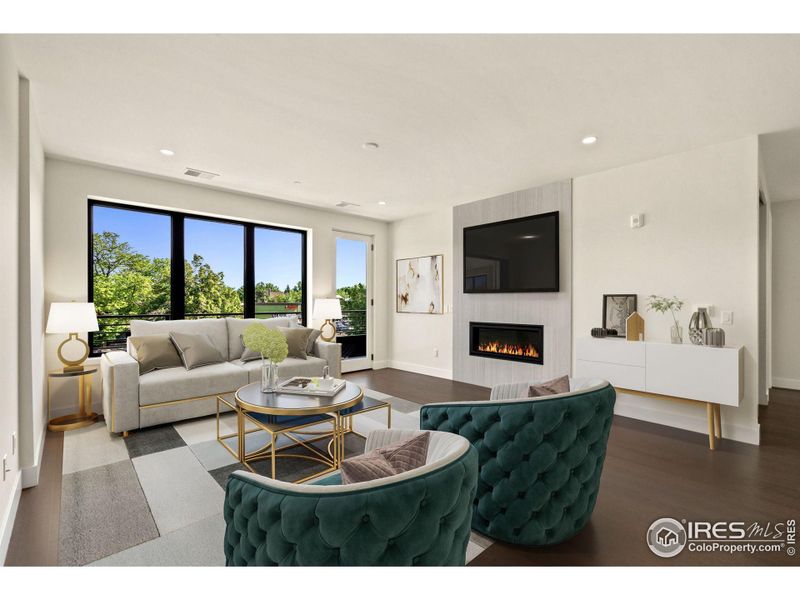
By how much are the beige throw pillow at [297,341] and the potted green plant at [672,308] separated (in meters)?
3.55

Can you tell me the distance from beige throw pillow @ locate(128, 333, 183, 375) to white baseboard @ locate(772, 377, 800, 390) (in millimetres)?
7036

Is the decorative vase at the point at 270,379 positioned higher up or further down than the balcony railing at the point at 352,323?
further down

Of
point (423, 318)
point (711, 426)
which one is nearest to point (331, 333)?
point (423, 318)

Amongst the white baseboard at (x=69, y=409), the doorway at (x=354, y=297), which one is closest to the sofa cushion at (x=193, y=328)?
the white baseboard at (x=69, y=409)

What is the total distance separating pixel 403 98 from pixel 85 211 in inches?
133

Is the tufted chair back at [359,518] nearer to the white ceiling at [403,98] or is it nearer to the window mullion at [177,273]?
the white ceiling at [403,98]

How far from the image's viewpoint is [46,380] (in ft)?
11.6

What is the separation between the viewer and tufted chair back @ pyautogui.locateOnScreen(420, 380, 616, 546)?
1651mm

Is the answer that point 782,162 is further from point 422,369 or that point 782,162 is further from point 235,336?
point 235,336

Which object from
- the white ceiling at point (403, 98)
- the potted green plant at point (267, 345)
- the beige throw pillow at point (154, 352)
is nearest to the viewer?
the white ceiling at point (403, 98)

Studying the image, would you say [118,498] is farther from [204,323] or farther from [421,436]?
[204,323]

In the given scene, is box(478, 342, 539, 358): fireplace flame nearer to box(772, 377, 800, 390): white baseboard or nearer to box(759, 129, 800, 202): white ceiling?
box(759, 129, 800, 202): white ceiling

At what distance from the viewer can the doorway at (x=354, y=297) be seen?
6156 mm

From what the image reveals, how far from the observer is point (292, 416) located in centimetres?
262
